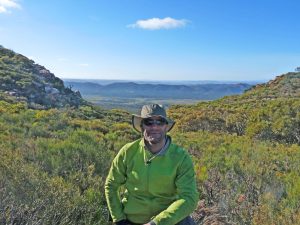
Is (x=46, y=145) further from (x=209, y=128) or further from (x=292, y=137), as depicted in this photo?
(x=209, y=128)

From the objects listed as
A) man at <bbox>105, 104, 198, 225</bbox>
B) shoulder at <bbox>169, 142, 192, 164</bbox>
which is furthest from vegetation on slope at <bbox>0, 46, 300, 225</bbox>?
shoulder at <bbox>169, 142, 192, 164</bbox>

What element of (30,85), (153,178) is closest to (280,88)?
(30,85)

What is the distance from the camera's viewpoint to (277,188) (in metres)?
5.84

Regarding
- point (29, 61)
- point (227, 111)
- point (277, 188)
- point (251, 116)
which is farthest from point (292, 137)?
point (29, 61)

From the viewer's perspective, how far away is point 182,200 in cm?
331

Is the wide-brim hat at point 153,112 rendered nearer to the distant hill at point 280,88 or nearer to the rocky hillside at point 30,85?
the rocky hillside at point 30,85

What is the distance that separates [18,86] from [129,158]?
2524 centimetres

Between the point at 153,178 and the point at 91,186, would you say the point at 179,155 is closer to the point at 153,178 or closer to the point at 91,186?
the point at 153,178

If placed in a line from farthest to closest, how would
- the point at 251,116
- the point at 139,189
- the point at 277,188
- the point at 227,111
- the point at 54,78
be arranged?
1. the point at 54,78
2. the point at 227,111
3. the point at 251,116
4. the point at 277,188
5. the point at 139,189

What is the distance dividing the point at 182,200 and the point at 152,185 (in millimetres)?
290

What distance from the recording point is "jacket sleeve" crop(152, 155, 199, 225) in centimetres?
323

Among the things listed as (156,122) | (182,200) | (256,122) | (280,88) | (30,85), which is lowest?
(256,122)

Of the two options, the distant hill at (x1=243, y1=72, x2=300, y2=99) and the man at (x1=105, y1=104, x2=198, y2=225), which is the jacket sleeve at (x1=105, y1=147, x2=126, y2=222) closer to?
the man at (x1=105, y1=104, x2=198, y2=225)

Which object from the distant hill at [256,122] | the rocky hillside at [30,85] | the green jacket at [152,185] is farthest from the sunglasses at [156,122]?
the rocky hillside at [30,85]
